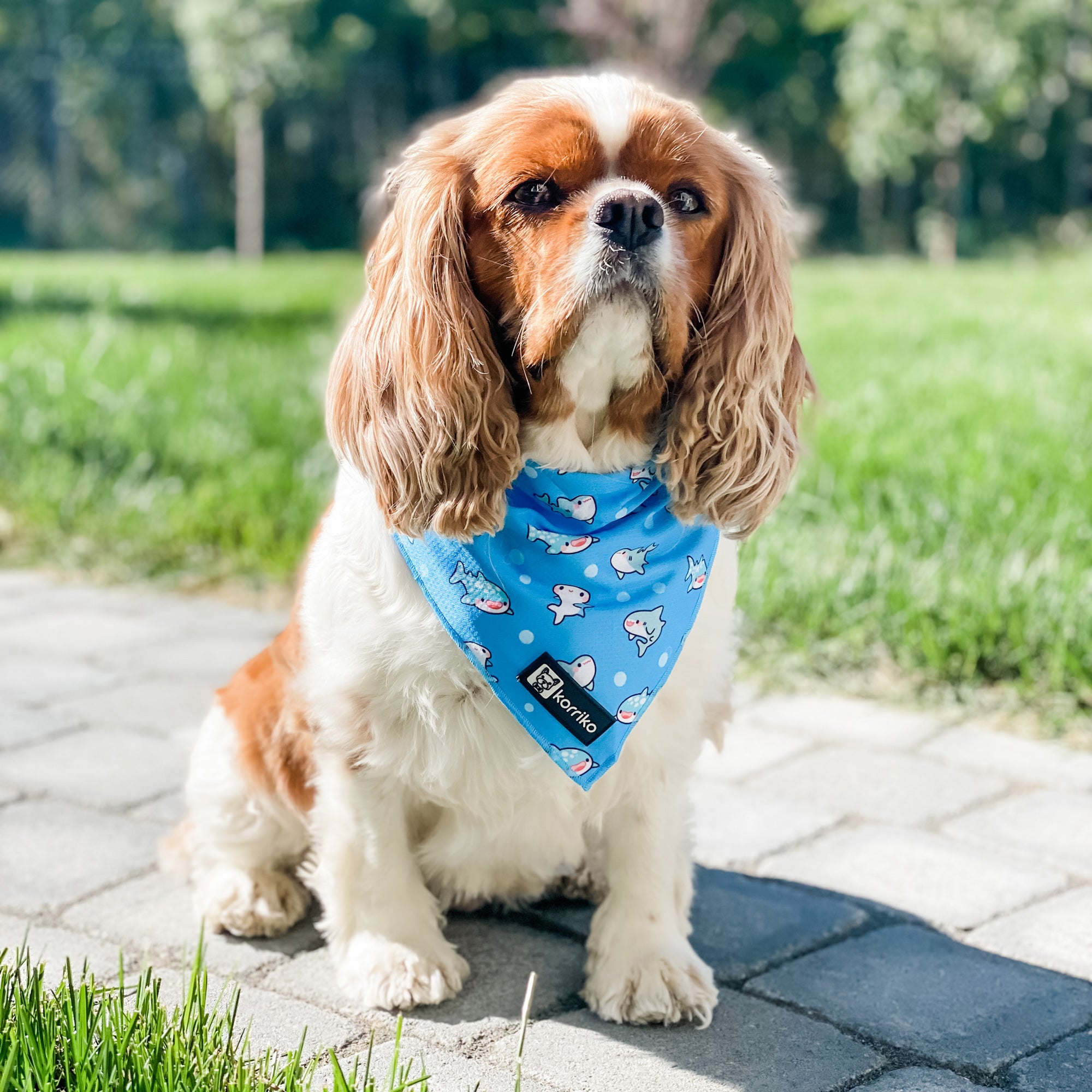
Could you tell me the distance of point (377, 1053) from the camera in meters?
2.23

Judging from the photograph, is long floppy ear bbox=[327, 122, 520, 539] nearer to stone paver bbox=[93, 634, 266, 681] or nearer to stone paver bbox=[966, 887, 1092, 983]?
stone paver bbox=[966, 887, 1092, 983]

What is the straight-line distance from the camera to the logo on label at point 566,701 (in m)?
2.29

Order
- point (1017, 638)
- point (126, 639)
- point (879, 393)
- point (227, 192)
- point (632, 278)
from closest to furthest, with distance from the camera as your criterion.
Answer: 1. point (632, 278)
2. point (1017, 638)
3. point (126, 639)
4. point (879, 393)
5. point (227, 192)

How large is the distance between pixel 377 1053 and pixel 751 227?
1479mm

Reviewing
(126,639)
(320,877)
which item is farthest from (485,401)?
(126,639)

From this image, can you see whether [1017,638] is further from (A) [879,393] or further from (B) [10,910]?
(A) [879,393]

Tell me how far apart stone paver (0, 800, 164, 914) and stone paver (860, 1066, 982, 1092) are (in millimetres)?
1572

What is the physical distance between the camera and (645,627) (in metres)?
2.35

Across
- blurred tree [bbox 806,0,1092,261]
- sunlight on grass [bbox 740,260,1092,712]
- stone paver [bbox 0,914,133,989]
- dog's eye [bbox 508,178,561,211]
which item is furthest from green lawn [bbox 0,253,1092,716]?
blurred tree [bbox 806,0,1092,261]

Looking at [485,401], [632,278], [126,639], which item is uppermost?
[632,278]

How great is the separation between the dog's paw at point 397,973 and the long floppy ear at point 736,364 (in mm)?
890

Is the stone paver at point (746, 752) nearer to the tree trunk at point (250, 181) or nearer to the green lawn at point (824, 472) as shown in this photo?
the green lawn at point (824, 472)

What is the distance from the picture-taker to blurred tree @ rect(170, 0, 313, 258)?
23.4m

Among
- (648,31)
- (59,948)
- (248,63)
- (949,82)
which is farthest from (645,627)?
(648,31)
